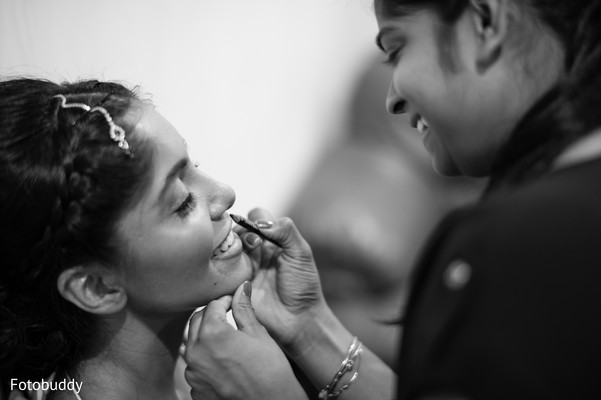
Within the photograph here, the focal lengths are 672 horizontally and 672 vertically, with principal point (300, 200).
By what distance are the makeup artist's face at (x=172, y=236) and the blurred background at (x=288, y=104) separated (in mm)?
669

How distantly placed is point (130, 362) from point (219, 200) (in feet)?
0.98

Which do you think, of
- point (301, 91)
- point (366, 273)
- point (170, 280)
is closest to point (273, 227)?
point (170, 280)

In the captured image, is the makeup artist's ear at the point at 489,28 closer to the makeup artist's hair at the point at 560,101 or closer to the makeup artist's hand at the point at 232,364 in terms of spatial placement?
the makeup artist's hair at the point at 560,101

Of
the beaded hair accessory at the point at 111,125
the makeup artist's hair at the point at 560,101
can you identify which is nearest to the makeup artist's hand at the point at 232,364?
the beaded hair accessory at the point at 111,125

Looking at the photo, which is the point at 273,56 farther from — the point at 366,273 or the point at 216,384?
the point at 216,384

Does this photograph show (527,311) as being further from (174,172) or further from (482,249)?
(174,172)

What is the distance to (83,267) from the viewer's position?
3.32 ft

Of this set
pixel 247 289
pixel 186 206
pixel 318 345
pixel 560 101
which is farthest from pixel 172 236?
pixel 560 101

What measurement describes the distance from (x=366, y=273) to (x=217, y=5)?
2.69ft

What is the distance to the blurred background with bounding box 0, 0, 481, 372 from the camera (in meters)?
1.74

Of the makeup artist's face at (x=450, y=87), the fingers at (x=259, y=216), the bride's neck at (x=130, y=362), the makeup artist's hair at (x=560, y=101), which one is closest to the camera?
the makeup artist's hair at (x=560, y=101)

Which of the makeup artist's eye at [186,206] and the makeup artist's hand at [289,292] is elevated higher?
the makeup artist's eye at [186,206]

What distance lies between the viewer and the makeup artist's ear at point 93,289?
101 centimetres

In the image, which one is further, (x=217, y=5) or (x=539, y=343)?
(x=217, y=5)
